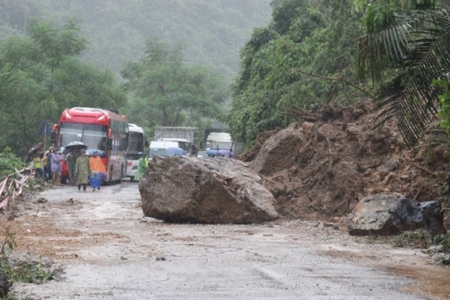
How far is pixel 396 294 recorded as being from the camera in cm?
991

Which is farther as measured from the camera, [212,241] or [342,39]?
[342,39]

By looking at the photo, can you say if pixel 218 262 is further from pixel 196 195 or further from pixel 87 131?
pixel 87 131

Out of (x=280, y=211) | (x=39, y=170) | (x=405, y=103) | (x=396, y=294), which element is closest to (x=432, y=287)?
(x=396, y=294)

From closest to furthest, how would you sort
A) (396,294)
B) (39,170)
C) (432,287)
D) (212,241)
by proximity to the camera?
(396,294)
(432,287)
(212,241)
(39,170)

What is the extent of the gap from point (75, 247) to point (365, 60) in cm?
556

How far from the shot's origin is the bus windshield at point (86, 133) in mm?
38594

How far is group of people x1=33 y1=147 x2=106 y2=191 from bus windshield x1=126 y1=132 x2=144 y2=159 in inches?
431

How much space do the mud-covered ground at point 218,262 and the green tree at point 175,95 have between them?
5437cm

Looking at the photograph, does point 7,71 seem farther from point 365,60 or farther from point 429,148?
point 365,60

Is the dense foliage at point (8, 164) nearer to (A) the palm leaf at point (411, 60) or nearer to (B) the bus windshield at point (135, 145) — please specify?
(B) the bus windshield at point (135, 145)

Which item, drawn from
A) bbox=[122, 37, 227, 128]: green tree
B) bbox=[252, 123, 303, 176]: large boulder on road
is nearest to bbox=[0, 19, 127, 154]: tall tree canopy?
bbox=[122, 37, 227, 128]: green tree

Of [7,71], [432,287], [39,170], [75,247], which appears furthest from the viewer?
[7,71]

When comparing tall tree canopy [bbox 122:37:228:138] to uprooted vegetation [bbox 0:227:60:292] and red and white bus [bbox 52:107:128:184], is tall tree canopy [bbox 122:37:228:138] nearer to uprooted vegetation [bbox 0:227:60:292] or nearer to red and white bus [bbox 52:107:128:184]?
red and white bus [bbox 52:107:128:184]

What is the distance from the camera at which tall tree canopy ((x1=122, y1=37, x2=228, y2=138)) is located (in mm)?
74312
